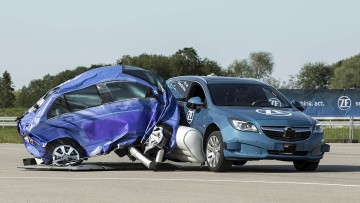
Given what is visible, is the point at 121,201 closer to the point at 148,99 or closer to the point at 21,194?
the point at 21,194

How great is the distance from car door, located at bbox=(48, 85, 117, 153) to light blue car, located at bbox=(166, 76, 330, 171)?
146cm

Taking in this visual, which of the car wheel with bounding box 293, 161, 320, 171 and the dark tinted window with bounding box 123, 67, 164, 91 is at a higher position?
the dark tinted window with bounding box 123, 67, 164, 91

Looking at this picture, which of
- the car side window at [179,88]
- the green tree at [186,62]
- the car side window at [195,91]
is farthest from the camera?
the green tree at [186,62]

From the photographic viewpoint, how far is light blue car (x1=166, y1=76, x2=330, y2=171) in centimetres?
1462

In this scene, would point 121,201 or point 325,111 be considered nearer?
point 121,201

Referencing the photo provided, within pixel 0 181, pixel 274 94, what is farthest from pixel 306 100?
pixel 0 181

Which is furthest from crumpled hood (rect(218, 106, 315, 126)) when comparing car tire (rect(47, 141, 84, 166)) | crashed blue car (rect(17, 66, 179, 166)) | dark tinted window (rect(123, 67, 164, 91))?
car tire (rect(47, 141, 84, 166))

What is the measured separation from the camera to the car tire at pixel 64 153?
15805 mm

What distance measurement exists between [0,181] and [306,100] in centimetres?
2188

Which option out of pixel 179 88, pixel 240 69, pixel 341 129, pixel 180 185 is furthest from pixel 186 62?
pixel 180 185

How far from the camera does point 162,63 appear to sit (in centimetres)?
13375

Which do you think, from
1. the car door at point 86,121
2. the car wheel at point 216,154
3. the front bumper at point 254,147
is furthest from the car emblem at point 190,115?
the car door at point 86,121

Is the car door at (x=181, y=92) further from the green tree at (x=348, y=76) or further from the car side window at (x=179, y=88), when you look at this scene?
the green tree at (x=348, y=76)

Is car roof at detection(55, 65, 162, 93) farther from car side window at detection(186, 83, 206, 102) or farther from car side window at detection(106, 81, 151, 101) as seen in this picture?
car side window at detection(186, 83, 206, 102)
